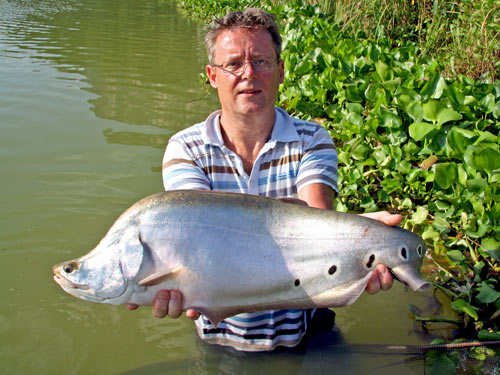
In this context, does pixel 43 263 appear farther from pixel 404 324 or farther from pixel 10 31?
pixel 10 31

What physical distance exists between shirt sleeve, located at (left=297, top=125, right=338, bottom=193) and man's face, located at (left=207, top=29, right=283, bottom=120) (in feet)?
1.11

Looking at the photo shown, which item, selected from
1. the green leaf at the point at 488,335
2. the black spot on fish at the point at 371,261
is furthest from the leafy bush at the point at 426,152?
the black spot on fish at the point at 371,261

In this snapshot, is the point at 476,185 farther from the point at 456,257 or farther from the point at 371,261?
the point at 371,261

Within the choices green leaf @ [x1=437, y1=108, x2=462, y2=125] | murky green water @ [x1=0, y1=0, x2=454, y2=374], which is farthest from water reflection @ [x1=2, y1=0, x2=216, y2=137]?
green leaf @ [x1=437, y1=108, x2=462, y2=125]

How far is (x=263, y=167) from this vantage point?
2.75 metres

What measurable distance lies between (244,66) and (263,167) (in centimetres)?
59

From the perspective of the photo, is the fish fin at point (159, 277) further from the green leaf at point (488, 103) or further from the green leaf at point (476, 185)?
the green leaf at point (488, 103)

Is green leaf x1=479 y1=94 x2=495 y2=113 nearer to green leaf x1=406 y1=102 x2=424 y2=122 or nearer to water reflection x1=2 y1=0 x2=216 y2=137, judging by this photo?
green leaf x1=406 y1=102 x2=424 y2=122

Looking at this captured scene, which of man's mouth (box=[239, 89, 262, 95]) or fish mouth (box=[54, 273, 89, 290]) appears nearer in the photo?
fish mouth (box=[54, 273, 89, 290])

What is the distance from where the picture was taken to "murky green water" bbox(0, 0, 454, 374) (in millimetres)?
3152

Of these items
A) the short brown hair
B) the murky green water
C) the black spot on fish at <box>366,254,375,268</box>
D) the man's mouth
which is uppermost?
the short brown hair

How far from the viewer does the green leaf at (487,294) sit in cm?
302

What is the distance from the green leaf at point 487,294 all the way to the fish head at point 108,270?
2243mm

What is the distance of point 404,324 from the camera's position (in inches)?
134
